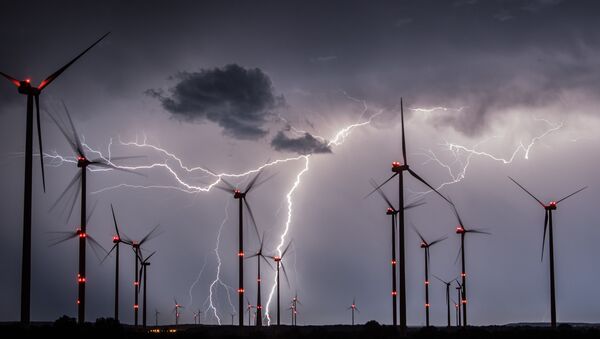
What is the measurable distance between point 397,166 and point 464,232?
3623cm

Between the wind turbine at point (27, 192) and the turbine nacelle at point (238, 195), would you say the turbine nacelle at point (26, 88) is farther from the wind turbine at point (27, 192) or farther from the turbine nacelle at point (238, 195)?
the turbine nacelle at point (238, 195)

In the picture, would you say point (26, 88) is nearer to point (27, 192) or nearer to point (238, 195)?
point (27, 192)

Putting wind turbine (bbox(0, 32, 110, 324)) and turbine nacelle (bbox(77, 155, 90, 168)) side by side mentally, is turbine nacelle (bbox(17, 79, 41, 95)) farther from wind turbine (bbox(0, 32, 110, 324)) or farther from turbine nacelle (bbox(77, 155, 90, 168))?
turbine nacelle (bbox(77, 155, 90, 168))

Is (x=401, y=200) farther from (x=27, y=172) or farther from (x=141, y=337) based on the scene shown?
(x=27, y=172)

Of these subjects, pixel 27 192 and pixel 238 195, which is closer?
pixel 27 192

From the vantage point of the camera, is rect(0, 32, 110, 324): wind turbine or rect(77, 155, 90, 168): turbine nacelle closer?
rect(0, 32, 110, 324): wind turbine

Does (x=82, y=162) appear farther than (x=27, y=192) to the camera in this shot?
Yes

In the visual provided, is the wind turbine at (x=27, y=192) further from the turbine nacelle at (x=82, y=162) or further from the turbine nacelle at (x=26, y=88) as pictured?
the turbine nacelle at (x=82, y=162)

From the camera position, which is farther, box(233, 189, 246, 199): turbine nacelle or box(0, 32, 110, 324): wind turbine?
box(233, 189, 246, 199): turbine nacelle

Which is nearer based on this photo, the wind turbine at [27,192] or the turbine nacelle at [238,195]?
the wind turbine at [27,192]

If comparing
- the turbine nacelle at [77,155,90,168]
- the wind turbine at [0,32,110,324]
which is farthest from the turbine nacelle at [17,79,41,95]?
the turbine nacelle at [77,155,90,168]

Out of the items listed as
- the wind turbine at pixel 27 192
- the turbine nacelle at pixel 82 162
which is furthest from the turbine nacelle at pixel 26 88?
the turbine nacelle at pixel 82 162

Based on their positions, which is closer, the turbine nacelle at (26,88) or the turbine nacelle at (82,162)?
the turbine nacelle at (26,88)

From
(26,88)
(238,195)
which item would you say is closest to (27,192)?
(26,88)
